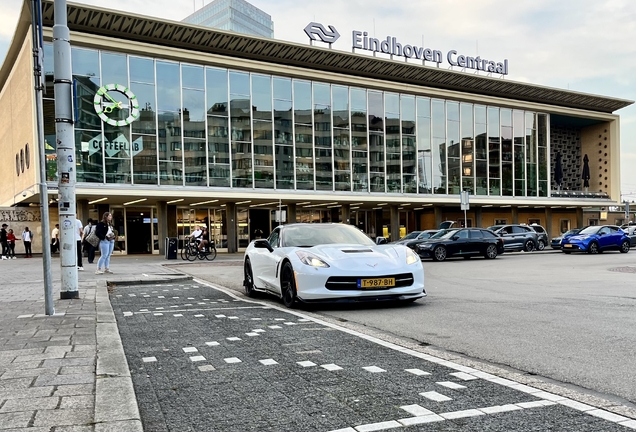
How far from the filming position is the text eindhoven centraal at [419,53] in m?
39.8

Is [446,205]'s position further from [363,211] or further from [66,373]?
[66,373]

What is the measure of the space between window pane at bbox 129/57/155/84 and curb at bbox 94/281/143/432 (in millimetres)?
27996

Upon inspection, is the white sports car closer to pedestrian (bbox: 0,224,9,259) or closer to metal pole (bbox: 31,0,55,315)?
metal pole (bbox: 31,0,55,315)

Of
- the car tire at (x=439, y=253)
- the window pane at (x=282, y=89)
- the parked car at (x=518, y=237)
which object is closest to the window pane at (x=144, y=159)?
the window pane at (x=282, y=89)

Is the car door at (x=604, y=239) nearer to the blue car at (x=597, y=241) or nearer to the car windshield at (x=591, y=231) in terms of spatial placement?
the blue car at (x=597, y=241)

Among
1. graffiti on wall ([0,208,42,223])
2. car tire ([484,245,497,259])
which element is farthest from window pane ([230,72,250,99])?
car tire ([484,245,497,259])

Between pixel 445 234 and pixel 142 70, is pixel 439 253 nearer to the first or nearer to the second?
pixel 445 234

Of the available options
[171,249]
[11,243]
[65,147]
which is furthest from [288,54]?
[65,147]

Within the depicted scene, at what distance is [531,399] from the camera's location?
3.76 meters

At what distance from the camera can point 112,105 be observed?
101 feet

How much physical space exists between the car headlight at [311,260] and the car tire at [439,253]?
1639 centimetres

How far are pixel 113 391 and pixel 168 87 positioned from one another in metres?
30.9

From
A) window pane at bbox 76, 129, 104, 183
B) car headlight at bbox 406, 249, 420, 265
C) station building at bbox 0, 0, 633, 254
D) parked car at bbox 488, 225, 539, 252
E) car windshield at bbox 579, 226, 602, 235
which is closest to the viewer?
car headlight at bbox 406, 249, 420, 265

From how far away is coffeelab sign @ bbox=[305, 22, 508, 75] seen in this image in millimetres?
37875
